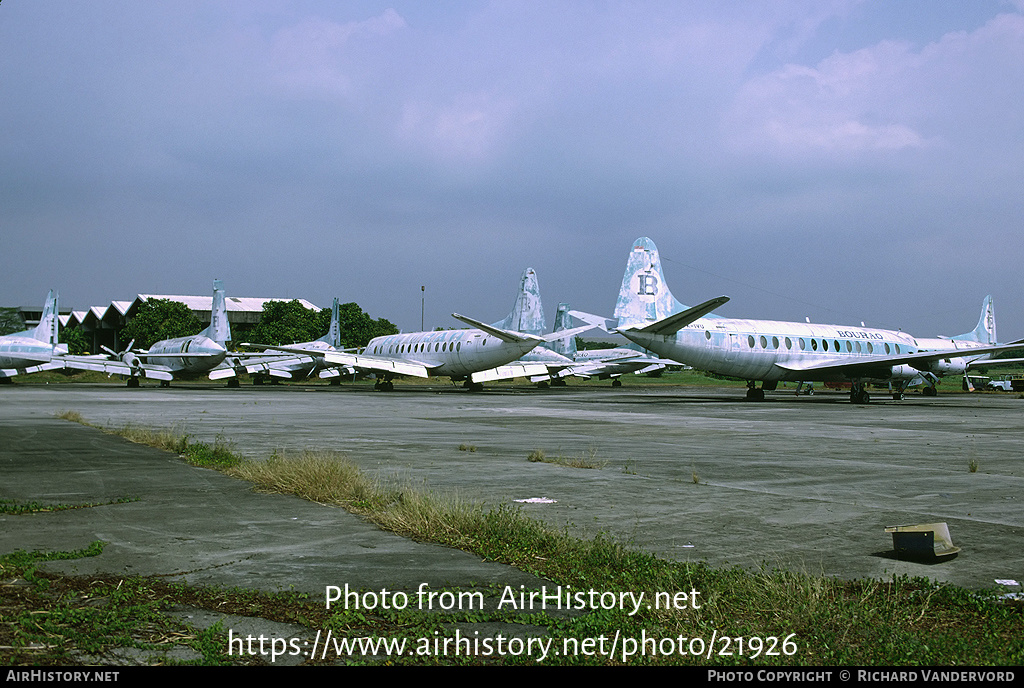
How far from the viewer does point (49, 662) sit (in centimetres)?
396

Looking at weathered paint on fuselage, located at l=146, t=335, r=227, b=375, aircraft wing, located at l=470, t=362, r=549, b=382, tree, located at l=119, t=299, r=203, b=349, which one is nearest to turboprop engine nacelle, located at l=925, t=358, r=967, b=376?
aircraft wing, located at l=470, t=362, r=549, b=382

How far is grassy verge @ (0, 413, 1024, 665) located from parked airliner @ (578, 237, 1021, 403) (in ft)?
88.4

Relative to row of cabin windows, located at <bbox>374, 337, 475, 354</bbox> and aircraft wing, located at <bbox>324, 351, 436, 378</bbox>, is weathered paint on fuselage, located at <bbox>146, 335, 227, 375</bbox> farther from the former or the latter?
aircraft wing, located at <bbox>324, 351, 436, 378</bbox>

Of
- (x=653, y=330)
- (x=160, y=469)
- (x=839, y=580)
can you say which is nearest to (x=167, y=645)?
(x=839, y=580)

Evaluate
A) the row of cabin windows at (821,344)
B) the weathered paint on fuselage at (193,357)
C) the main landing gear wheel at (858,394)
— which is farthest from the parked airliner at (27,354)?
the main landing gear wheel at (858,394)

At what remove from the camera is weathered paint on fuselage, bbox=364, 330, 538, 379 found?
144 ft

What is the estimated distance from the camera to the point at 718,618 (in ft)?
15.5

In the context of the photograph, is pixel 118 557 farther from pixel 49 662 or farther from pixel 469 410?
pixel 469 410

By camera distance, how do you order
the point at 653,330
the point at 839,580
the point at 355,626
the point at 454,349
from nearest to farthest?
the point at 355,626 → the point at 839,580 → the point at 653,330 → the point at 454,349

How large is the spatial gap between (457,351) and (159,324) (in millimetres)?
68146

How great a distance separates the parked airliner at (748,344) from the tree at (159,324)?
78.4m

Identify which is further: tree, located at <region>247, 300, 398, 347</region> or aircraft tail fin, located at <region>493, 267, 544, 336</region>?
tree, located at <region>247, 300, 398, 347</region>

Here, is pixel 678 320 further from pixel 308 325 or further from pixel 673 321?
pixel 308 325
